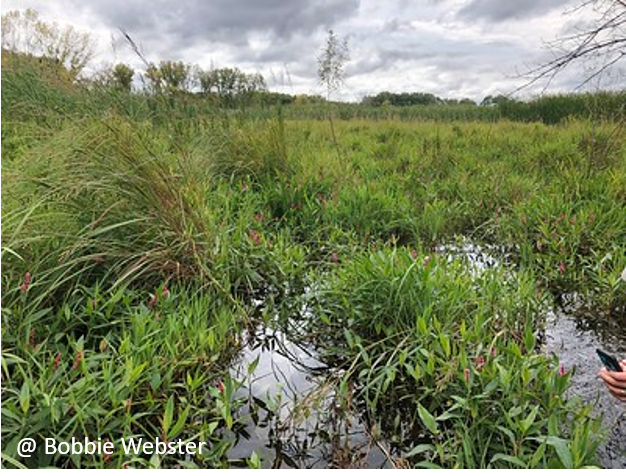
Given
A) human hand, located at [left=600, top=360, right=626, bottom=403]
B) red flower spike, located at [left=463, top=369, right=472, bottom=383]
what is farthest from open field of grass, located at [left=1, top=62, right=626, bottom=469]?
human hand, located at [left=600, top=360, right=626, bottom=403]

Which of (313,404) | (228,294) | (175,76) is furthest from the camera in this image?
(175,76)

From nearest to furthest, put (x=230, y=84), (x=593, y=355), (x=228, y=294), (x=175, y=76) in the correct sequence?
(x=593, y=355)
(x=228, y=294)
(x=175, y=76)
(x=230, y=84)

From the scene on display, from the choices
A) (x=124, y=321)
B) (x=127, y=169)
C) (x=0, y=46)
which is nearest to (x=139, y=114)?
(x=127, y=169)

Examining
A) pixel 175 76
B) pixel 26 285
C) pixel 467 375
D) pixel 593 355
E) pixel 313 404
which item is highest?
pixel 175 76

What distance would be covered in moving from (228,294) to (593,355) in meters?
1.86

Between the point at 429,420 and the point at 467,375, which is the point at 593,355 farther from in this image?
the point at 429,420

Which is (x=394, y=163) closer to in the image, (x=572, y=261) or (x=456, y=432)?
(x=572, y=261)

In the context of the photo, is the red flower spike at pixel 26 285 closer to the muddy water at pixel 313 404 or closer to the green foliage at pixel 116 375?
the green foliage at pixel 116 375

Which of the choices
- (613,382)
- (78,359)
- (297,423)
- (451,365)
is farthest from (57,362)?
(613,382)

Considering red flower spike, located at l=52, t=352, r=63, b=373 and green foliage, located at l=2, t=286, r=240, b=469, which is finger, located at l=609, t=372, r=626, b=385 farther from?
red flower spike, located at l=52, t=352, r=63, b=373

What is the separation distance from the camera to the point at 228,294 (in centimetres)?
251

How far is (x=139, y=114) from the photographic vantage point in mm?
3227

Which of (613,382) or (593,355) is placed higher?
(613,382)

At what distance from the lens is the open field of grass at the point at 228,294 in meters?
1.64
